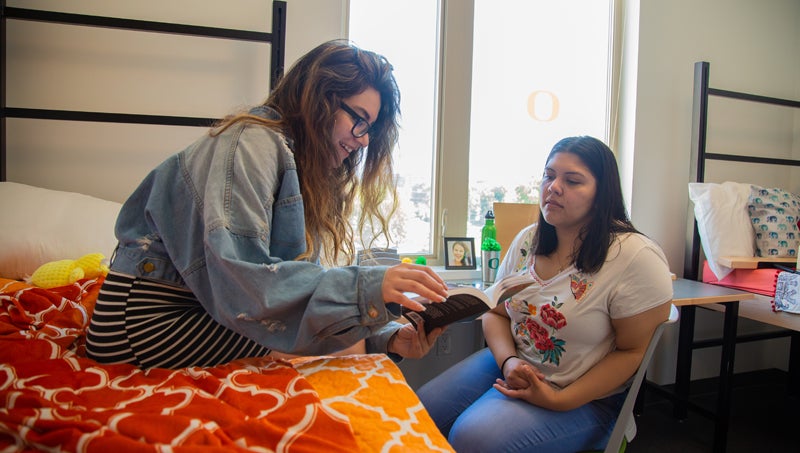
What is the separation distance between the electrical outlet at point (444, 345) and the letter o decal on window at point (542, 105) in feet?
3.75

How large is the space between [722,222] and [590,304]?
132 cm

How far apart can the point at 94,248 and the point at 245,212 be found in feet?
2.83

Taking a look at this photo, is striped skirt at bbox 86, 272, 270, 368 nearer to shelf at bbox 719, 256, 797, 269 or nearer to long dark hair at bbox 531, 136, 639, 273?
long dark hair at bbox 531, 136, 639, 273

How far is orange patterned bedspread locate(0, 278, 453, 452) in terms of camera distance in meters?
0.49

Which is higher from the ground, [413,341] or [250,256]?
[250,256]

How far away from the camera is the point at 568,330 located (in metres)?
1.11

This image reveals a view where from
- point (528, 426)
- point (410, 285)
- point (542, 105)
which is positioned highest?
point (542, 105)

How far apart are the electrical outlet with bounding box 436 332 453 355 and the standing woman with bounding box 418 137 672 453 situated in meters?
0.61

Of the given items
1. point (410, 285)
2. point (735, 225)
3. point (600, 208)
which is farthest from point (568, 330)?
point (735, 225)

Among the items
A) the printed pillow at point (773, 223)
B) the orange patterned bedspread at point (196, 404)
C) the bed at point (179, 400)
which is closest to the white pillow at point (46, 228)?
the bed at point (179, 400)

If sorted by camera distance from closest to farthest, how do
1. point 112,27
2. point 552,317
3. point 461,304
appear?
point 461,304
point 552,317
point 112,27

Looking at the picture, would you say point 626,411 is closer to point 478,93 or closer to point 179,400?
point 179,400

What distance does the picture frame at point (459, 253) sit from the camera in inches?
76.8

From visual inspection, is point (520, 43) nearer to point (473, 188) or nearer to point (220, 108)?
point (473, 188)
